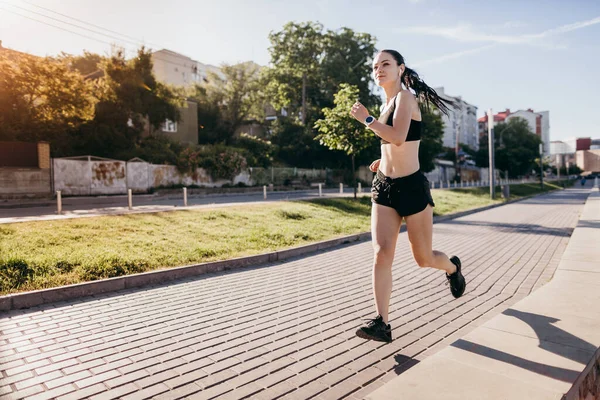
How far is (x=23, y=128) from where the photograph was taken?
19.5 metres

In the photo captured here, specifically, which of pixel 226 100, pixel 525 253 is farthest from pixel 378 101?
pixel 525 253

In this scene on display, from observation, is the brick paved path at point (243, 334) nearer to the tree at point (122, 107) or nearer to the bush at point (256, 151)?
the tree at point (122, 107)

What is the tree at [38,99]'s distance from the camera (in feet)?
61.5

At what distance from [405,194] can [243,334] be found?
197cm

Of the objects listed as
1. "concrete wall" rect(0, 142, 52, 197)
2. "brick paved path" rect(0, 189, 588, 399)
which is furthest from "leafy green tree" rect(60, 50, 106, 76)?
"brick paved path" rect(0, 189, 588, 399)

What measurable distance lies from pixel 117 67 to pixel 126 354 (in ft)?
85.6

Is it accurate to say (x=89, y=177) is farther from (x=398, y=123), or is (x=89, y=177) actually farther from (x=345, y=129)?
(x=398, y=123)

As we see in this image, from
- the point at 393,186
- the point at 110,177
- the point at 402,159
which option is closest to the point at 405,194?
the point at 393,186

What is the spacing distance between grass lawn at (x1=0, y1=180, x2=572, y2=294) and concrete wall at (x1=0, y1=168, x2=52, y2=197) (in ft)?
35.8

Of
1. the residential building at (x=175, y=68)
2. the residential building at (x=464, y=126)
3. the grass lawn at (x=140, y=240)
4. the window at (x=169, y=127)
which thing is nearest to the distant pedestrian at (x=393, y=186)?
the grass lawn at (x=140, y=240)

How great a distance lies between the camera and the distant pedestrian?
3.14 m

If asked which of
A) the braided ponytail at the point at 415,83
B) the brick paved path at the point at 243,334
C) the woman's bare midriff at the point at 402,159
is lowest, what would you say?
the brick paved path at the point at 243,334

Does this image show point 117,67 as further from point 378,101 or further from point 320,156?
point 378,101

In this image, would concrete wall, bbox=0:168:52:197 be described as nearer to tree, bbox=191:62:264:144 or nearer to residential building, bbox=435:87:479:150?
tree, bbox=191:62:264:144
